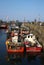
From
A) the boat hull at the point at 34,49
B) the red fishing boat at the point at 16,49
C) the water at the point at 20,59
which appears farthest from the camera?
the boat hull at the point at 34,49

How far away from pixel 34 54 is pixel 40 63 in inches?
224

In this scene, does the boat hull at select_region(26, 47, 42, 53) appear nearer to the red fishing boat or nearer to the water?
the red fishing boat

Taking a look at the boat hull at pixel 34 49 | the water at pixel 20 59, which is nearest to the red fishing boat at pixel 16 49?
the water at pixel 20 59

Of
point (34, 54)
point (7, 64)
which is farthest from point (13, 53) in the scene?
point (7, 64)

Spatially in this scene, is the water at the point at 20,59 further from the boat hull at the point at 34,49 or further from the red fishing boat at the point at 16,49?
the boat hull at the point at 34,49

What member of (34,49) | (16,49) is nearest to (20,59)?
(16,49)

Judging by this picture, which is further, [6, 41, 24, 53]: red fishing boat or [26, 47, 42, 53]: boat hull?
[26, 47, 42, 53]: boat hull

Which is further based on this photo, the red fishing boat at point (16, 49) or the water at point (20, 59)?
the red fishing boat at point (16, 49)

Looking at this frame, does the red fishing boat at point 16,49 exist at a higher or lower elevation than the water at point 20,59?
higher

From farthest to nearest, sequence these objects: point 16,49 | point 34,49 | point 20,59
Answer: point 34,49 → point 16,49 → point 20,59

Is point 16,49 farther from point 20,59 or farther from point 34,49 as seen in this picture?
point 20,59

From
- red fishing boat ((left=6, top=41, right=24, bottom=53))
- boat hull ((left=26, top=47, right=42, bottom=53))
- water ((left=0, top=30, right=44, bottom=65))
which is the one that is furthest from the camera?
boat hull ((left=26, top=47, right=42, bottom=53))

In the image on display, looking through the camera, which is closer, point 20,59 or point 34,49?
point 20,59

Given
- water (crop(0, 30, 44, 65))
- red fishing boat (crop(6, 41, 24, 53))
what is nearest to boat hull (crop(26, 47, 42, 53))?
red fishing boat (crop(6, 41, 24, 53))
